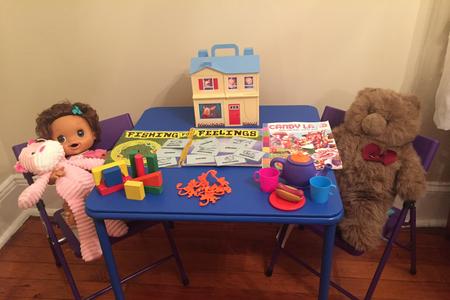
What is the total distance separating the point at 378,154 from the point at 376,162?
→ 3cm

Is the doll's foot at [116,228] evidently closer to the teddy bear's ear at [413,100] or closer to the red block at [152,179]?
the red block at [152,179]

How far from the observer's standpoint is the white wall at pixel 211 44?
1.55 m

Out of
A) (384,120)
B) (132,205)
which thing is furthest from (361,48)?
(132,205)

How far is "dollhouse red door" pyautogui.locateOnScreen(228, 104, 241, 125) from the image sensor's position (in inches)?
55.6

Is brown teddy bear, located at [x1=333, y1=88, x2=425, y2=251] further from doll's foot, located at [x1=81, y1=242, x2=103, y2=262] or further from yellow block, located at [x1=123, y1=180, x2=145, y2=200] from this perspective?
doll's foot, located at [x1=81, y1=242, x2=103, y2=262]

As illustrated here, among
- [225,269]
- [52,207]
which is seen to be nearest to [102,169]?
[225,269]

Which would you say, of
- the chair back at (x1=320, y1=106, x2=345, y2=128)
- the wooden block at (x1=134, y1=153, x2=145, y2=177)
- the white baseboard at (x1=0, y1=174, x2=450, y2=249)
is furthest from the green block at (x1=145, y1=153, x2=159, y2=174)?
the white baseboard at (x1=0, y1=174, x2=450, y2=249)

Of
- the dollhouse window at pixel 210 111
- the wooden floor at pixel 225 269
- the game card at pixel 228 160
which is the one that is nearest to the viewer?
the game card at pixel 228 160

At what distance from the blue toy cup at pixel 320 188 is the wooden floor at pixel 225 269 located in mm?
820

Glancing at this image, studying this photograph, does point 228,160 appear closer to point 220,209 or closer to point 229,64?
point 220,209

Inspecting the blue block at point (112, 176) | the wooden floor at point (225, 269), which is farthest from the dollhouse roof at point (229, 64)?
the wooden floor at point (225, 269)

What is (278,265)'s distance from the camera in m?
1.79

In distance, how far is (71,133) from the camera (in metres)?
1.37

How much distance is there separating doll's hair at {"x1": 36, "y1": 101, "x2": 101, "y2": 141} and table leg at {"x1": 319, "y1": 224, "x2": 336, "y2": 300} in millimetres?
959
